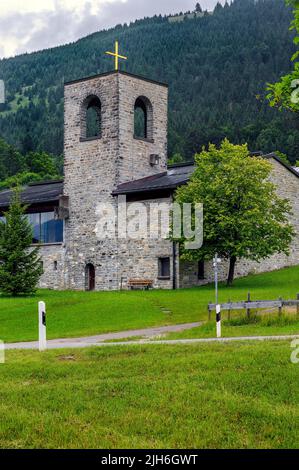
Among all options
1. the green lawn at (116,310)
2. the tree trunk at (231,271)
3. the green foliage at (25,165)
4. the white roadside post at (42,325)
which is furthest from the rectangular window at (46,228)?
the green foliage at (25,165)

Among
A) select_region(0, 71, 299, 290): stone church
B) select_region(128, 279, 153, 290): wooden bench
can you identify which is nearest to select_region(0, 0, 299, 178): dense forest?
select_region(0, 71, 299, 290): stone church

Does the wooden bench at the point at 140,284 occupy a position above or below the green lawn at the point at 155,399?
above

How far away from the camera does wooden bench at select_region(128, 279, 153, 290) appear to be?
42.0m

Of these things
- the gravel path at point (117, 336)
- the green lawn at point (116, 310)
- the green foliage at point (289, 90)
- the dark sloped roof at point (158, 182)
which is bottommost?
the gravel path at point (117, 336)

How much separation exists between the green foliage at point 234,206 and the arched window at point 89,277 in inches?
332

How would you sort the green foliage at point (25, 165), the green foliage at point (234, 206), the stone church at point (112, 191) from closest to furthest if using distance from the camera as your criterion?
the green foliage at point (234, 206) → the stone church at point (112, 191) → the green foliage at point (25, 165)

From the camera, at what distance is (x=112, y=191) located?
4356 cm

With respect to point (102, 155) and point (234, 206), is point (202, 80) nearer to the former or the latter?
point (102, 155)

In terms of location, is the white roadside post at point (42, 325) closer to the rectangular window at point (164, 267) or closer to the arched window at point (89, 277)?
the rectangular window at point (164, 267)

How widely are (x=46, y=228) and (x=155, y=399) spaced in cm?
3812

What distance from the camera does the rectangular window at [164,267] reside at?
41.6 meters

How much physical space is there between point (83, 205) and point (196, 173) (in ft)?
27.8

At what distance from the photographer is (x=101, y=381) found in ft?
38.9

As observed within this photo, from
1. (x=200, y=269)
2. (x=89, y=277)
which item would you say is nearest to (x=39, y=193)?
(x=89, y=277)
